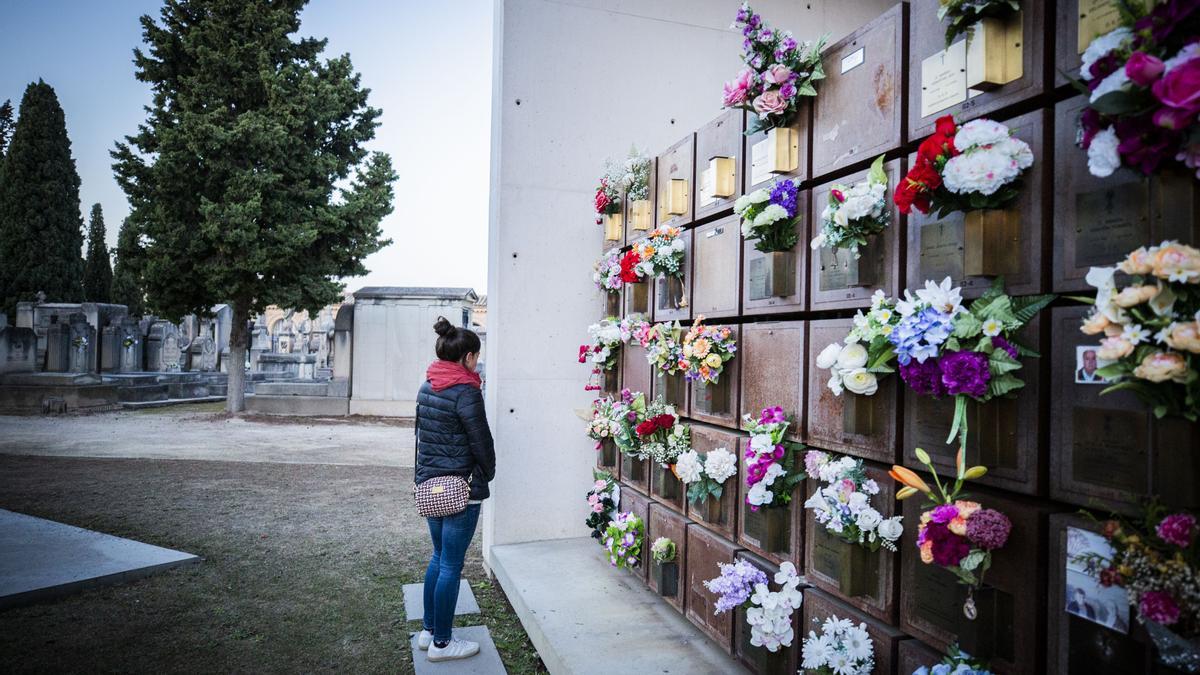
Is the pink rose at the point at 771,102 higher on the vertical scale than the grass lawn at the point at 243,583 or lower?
higher

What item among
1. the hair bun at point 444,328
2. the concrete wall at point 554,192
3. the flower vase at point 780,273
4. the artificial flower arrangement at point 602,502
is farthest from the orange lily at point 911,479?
the concrete wall at point 554,192

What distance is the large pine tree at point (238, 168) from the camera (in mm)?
12031

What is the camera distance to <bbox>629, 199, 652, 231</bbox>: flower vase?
433 centimetres

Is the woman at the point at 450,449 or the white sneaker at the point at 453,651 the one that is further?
the white sneaker at the point at 453,651

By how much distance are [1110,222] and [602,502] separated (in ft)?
11.6

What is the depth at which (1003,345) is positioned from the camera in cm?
180

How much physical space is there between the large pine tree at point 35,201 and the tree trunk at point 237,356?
41.3 feet

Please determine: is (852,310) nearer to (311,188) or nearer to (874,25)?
(874,25)

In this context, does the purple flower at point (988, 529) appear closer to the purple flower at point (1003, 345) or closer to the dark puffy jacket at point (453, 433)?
the purple flower at point (1003, 345)

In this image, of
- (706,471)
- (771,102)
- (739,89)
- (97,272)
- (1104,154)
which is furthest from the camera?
(97,272)

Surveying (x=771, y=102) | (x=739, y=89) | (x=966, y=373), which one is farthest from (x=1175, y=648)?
(x=739, y=89)

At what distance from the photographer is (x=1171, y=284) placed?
1406 millimetres

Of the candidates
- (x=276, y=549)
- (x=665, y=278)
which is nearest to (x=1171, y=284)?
(x=665, y=278)

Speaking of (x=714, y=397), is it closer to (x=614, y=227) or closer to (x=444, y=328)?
(x=444, y=328)
